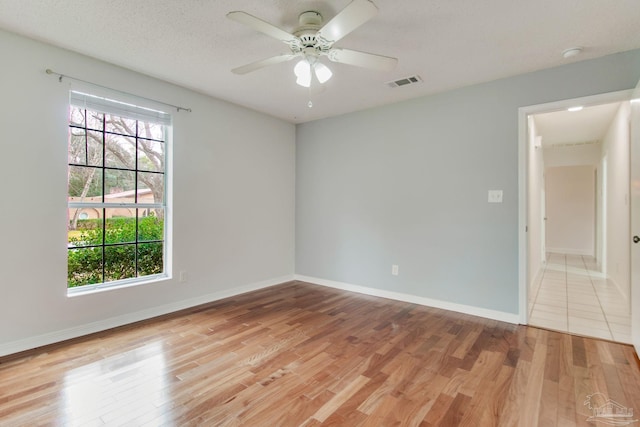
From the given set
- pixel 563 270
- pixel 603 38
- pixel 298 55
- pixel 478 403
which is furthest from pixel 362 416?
pixel 563 270

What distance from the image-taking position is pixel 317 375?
211cm

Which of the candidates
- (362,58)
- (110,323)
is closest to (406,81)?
(362,58)

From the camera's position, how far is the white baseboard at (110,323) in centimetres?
243

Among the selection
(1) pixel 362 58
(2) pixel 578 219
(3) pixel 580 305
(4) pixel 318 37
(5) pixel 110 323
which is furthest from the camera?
(2) pixel 578 219

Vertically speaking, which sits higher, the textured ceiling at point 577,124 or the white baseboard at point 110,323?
the textured ceiling at point 577,124

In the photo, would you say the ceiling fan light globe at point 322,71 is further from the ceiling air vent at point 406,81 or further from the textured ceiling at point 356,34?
the ceiling air vent at point 406,81

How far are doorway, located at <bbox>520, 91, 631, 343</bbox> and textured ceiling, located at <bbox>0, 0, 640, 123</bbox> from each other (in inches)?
26.0

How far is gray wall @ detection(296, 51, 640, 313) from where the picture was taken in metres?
3.12

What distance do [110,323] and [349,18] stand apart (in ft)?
10.8

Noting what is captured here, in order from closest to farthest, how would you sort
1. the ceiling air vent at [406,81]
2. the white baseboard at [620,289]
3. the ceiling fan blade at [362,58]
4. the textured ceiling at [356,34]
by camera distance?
the textured ceiling at [356,34] → the ceiling fan blade at [362,58] → the ceiling air vent at [406,81] → the white baseboard at [620,289]

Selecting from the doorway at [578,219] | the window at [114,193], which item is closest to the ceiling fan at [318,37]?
the window at [114,193]

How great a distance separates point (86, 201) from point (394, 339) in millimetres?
3125

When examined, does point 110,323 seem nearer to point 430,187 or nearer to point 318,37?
point 318,37

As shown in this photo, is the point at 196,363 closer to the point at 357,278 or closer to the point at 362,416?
the point at 362,416
